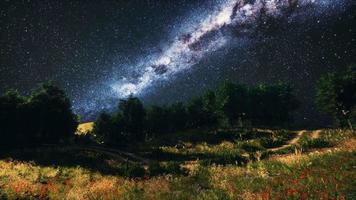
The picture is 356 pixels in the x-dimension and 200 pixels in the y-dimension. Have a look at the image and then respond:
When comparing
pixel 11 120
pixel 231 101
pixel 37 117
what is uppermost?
pixel 231 101

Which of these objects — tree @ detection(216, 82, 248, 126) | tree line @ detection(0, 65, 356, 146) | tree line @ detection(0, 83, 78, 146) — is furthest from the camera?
tree @ detection(216, 82, 248, 126)

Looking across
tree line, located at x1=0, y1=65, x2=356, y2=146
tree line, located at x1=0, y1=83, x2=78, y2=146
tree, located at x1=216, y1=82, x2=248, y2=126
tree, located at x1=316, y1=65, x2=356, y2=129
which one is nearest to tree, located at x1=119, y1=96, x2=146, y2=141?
tree line, located at x1=0, y1=65, x2=356, y2=146

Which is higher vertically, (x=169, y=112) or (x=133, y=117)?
(x=169, y=112)

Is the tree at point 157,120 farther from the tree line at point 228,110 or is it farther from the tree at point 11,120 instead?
the tree at point 11,120

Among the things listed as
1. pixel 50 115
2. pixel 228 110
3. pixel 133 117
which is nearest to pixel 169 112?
pixel 228 110

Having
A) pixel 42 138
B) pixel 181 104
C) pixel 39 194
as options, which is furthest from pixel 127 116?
pixel 39 194

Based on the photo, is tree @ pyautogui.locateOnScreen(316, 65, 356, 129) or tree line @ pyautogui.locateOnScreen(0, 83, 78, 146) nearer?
tree line @ pyautogui.locateOnScreen(0, 83, 78, 146)

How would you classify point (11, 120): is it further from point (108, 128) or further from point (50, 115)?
point (108, 128)

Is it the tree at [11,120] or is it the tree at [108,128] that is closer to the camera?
the tree at [11,120]

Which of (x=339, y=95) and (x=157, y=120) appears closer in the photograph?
(x=339, y=95)

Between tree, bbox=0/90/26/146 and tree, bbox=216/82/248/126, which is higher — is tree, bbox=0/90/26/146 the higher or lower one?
the lower one

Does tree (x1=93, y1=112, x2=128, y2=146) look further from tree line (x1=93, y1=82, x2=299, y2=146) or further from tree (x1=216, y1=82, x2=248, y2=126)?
tree (x1=216, y1=82, x2=248, y2=126)

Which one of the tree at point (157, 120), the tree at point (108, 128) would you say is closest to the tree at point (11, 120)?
the tree at point (108, 128)

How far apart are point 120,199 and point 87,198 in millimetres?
1387
